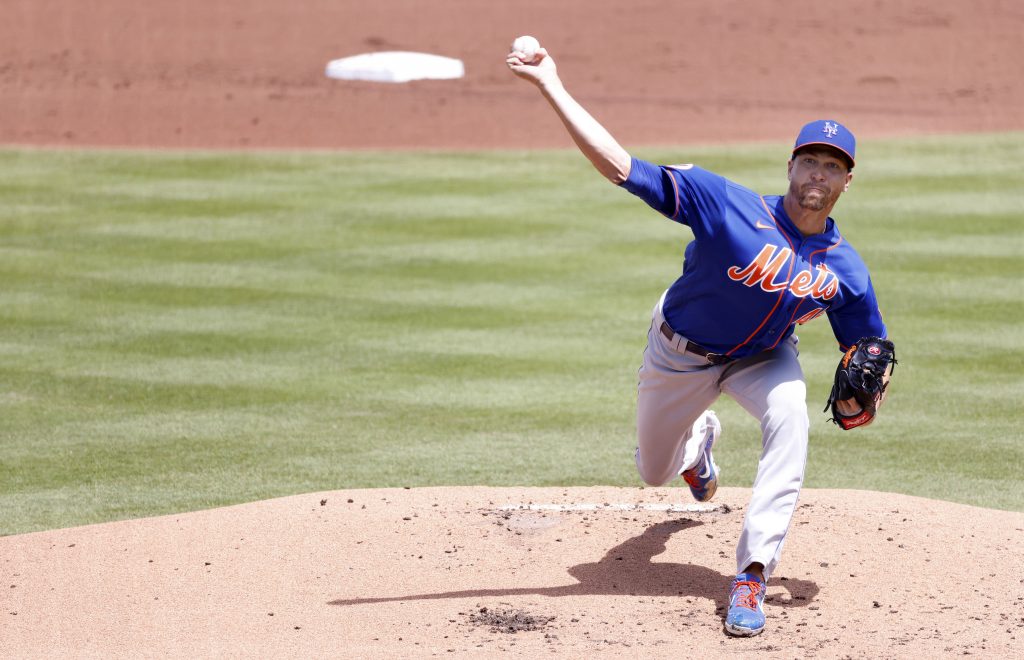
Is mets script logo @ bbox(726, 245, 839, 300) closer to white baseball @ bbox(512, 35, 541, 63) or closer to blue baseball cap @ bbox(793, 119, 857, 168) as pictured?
blue baseball cap @ bbox(793, 119, 857, 168)

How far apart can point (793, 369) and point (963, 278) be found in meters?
6.13

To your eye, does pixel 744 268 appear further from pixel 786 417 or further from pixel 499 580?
pixel 499 580

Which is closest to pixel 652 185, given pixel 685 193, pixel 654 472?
pixel 685 193

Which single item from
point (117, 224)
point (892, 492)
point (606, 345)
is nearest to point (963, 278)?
point (606, 345)

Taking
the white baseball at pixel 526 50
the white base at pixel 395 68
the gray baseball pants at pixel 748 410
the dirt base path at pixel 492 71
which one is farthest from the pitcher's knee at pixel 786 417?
the white base at pixel 395 68

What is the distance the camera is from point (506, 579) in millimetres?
5527

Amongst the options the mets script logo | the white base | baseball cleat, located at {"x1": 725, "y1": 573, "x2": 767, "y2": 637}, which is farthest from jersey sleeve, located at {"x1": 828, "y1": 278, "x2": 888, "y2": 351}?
the white base

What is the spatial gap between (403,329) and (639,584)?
4.74m

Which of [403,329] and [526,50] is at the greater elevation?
[526,50]

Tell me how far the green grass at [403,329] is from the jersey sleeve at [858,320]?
175 centimetres

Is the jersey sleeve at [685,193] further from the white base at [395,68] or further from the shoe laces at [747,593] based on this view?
the white base at [395,68]

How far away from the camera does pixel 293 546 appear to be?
230 inches

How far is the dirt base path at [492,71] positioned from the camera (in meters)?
18.1

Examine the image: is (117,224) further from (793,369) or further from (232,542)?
(793,369)
